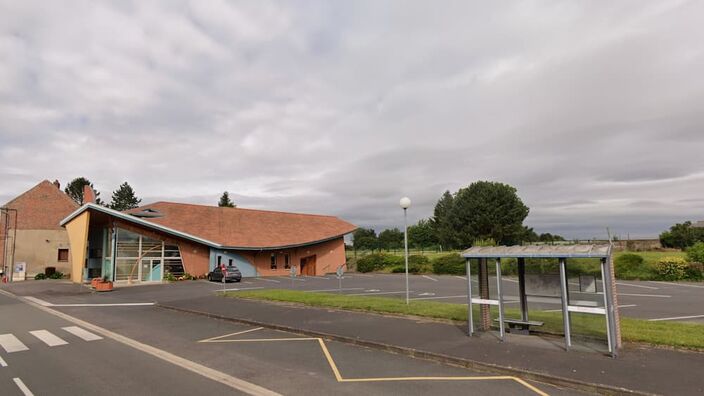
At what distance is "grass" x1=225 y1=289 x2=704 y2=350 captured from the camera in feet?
29.5

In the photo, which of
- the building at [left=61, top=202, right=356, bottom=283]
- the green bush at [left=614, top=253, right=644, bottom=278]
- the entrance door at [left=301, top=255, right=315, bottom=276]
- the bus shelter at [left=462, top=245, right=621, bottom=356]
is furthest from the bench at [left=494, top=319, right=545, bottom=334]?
the entrance door at [left=301, top=255, right=315, bottom=276]

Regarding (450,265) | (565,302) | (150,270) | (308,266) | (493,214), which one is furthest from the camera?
(493,214)

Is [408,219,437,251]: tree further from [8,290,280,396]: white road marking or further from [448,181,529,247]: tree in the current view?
[8,290,280,396]: white road marking

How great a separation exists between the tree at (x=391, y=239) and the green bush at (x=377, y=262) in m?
47.9

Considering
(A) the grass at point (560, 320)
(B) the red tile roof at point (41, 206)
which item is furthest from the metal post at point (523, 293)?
(B) the red tile roof at point (41, 206)

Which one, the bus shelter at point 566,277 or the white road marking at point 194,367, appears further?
the bus shelter at point 566,277

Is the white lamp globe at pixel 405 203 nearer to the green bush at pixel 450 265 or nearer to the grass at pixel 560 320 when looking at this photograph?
the grass at pixel 560 320

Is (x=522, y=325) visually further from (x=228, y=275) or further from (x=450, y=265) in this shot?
(x=450, y=265)

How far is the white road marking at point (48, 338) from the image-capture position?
10594 millimetres

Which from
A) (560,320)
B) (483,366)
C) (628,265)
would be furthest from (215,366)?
(628,265)

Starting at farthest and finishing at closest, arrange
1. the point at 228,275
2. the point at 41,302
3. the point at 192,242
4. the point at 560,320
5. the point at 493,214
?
the point at 493,214, the point at 192,242, the point at 228,275, the point at 41,302, the point at 560,320

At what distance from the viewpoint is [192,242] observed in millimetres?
38031

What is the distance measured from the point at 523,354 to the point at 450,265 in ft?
107

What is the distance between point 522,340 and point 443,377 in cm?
310
